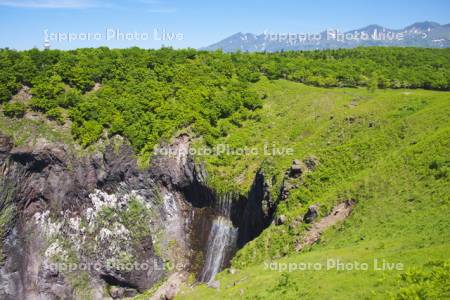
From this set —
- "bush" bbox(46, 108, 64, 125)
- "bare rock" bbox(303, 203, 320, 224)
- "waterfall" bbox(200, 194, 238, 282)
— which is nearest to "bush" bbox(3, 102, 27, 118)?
"bush" bbox(46, 108, 64, 125)

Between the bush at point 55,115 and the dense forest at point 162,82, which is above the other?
the dense forest at point 162,82

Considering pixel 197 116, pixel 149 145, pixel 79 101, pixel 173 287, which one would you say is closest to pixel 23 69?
pixel 79 101

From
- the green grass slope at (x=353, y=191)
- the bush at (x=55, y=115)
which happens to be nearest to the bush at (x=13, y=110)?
the bush at (x=55, y=115)

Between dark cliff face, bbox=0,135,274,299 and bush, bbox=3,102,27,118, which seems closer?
dark cliff face, bbox=0,135,274,299

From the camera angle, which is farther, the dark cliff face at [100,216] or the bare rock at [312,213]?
the dark cliff face at [100,216]

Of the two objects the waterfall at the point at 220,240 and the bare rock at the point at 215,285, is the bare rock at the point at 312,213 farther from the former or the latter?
the waterfall at the point at 220,240

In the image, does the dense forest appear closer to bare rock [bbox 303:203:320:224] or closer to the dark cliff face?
the dark cliff face

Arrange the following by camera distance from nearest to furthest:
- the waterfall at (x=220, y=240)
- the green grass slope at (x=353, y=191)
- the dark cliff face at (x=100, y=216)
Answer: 1. the green grass slope at (x=353, y=191)
2. the waterfall at (x=220, y=240)
3. the dark cliff face at (x=100, y=216)
